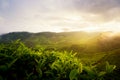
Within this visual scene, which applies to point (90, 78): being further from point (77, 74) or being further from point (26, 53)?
point (26, 53)

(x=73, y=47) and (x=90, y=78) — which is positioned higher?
(x=90, y=78)

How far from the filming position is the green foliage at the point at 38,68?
591cm

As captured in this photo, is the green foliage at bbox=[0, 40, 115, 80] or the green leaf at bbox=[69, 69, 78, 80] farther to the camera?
the green foliage at bbox=[0, 40, 115, 80]

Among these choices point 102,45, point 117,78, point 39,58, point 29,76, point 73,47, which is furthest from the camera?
point 73,47

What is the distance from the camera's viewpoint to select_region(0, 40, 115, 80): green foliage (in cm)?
591

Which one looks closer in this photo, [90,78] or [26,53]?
[90,78]

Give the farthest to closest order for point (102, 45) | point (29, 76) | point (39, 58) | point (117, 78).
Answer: point (102, 45)
point (39, 58)
point (117, 78)
point (29, 76)

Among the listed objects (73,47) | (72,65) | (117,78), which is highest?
(72,65)

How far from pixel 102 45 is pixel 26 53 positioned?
174076mm

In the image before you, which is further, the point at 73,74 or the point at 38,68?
the point at 38,68

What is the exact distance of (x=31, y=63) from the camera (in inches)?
254

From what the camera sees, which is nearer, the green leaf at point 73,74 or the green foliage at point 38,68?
the green leaf at point 73,74

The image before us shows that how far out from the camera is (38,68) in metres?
6.23

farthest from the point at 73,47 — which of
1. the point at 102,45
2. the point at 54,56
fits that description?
the point at 54,56
